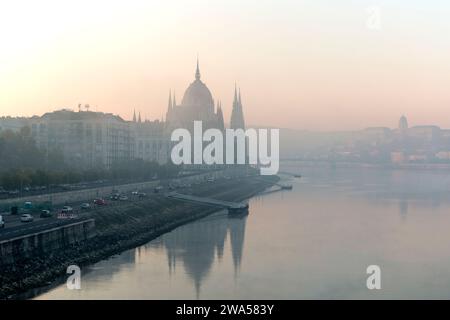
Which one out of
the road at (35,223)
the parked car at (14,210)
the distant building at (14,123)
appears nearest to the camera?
the road at (35,223)

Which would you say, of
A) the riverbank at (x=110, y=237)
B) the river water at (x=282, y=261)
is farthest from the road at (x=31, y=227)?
the river water at (x=282, y=261)

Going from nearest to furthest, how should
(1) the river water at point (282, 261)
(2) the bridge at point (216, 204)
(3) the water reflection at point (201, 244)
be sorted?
1. (1) the river water at point (282, 261)
2. (3) the water reflection at point (201, 244)
3. (2) the bridge at point (216, 204)

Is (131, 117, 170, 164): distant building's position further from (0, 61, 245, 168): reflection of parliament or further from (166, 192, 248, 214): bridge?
(166, 192, 248, 214): bridge

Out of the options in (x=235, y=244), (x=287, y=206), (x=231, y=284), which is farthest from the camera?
(x=287, y=206)

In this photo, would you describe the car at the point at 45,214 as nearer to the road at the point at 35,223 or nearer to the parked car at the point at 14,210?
the road at the point at 35,223
